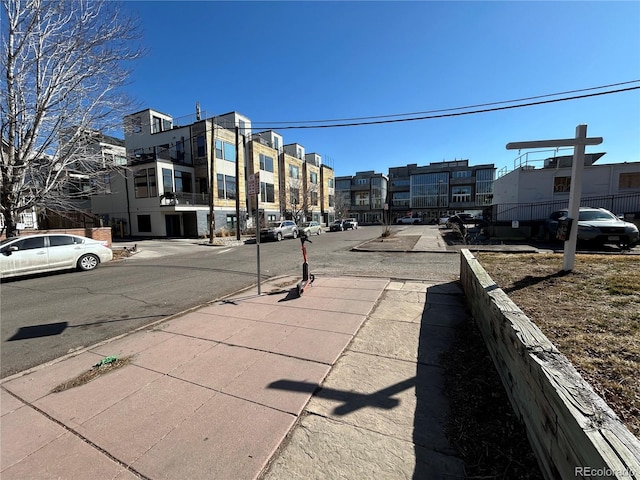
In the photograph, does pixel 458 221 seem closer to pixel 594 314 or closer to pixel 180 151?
pixel 594 314

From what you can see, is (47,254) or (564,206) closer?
(47,254)

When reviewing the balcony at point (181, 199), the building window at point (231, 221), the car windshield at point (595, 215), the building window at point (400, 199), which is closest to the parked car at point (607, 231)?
the car windshield at point (595, 215)

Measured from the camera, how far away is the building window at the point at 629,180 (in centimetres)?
1834

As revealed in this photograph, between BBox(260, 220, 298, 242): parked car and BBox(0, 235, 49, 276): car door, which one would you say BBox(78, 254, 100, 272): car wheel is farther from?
BBox(260, 220, 298, 242): parked car

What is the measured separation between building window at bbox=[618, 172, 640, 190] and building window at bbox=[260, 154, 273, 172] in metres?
30.9

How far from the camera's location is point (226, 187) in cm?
2948

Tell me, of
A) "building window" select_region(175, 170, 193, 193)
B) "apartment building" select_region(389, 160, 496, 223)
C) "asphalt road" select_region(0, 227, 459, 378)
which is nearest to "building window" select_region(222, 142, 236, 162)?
"building window" select_region(175, 170, 193, 193)

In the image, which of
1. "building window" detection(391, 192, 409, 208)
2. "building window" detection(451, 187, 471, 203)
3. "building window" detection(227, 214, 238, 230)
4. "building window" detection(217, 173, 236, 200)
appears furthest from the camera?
"building window" detection(391, 192, 409, 208)

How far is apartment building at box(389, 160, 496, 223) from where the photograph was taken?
67.2m

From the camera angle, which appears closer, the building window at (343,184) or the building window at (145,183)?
the building window at (145,183)

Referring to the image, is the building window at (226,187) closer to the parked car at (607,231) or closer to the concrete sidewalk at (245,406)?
the concrete sidewalk at (245,406)

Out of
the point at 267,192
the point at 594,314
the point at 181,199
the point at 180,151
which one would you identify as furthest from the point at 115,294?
the point at 267,192

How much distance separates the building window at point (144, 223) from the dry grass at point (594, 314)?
28.0 m

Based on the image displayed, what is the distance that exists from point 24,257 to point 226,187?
21056 mm
